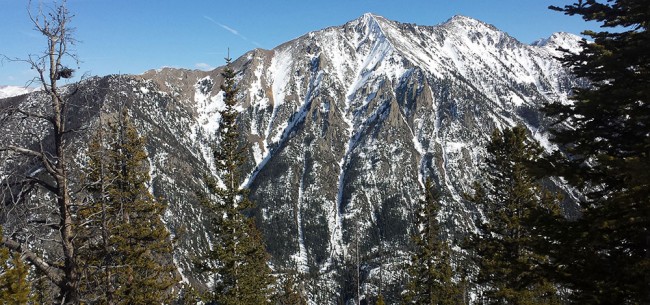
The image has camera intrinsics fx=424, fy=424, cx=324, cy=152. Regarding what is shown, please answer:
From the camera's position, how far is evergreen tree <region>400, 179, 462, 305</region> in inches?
1283

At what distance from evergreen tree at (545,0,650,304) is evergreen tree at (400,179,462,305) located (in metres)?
23.0

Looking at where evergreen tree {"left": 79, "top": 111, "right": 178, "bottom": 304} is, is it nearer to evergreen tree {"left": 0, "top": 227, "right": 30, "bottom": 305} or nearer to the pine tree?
evergreen tree {"left": 0, "top": 227, "right": 30, "bottom": 305}

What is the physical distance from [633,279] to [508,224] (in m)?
14.9

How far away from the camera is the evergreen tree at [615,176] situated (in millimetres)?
9062

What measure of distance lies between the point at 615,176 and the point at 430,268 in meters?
25.1

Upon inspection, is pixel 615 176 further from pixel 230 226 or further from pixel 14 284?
pixel 230 226

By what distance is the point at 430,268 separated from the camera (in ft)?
108

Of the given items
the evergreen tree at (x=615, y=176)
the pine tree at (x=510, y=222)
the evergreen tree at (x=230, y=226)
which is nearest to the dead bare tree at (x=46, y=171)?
the evergreen tree at (x=615, y=176)

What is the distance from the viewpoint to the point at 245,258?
27500 millimetres

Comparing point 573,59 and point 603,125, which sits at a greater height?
point 573,59

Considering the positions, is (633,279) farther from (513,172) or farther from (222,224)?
(222,224)

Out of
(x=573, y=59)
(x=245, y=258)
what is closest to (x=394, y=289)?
(x=245, y=258)

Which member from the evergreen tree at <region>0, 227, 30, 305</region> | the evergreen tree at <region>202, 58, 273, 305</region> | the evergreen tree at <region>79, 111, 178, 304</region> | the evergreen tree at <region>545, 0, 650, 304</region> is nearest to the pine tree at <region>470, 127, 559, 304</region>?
the evergreen tree at <region>545, 0, 650, 304</region>

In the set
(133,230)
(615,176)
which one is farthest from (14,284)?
(615,176)
